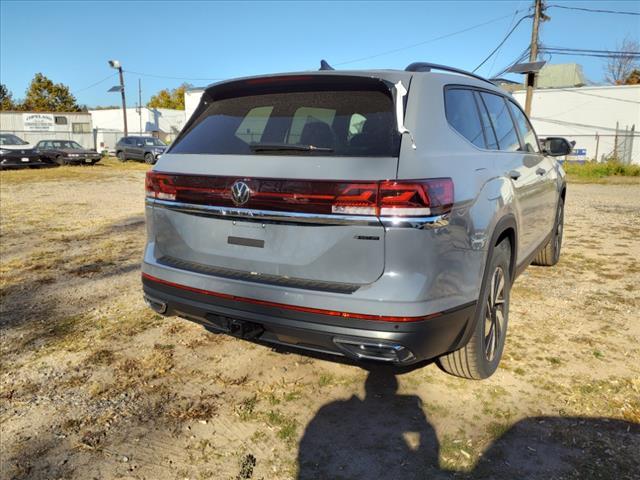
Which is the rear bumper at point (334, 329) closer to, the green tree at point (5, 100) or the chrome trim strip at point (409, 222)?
the chrome trim strip at point (409, 222)

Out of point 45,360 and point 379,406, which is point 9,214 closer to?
point 45,360

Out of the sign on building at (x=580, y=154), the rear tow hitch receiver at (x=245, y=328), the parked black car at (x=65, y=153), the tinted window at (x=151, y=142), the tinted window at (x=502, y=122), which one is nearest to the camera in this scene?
the rear tow hitch receiver at (x=245, y=328)

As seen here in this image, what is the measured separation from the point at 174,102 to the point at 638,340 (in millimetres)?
78478

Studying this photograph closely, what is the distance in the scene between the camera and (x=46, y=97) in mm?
62438

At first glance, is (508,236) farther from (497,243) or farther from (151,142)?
(151,142)

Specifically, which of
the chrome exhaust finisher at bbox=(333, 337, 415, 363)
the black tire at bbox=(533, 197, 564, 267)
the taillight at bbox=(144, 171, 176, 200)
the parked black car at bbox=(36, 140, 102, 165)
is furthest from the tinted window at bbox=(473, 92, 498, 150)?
the parked black car at bbox=(36, 140, 102, 165)

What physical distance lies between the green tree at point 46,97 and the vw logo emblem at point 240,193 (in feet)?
226

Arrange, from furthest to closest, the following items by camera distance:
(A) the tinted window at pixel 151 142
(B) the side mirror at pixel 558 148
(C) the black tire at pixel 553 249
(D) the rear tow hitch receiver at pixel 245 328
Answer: (A) the tinted window at pixel 151 142, (C) the black tire at pixel 553 249, (B) the side mirror at pixel 558 148, (D) the rear tow hitch receiver at pixel 245 328

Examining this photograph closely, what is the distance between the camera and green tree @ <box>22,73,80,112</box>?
202 feet

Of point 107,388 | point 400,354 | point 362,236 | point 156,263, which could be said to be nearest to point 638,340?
point 400,354

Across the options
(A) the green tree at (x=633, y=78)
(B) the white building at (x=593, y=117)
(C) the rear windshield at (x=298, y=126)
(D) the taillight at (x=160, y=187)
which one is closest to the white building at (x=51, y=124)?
(B) the white building at (x=593, y=117)

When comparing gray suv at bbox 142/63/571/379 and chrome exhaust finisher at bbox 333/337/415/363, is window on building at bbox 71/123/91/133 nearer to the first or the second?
gray suv at bbox 142/63/571/379

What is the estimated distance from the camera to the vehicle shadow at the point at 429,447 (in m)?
2.39

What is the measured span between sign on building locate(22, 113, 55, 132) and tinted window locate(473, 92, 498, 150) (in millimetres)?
47347
